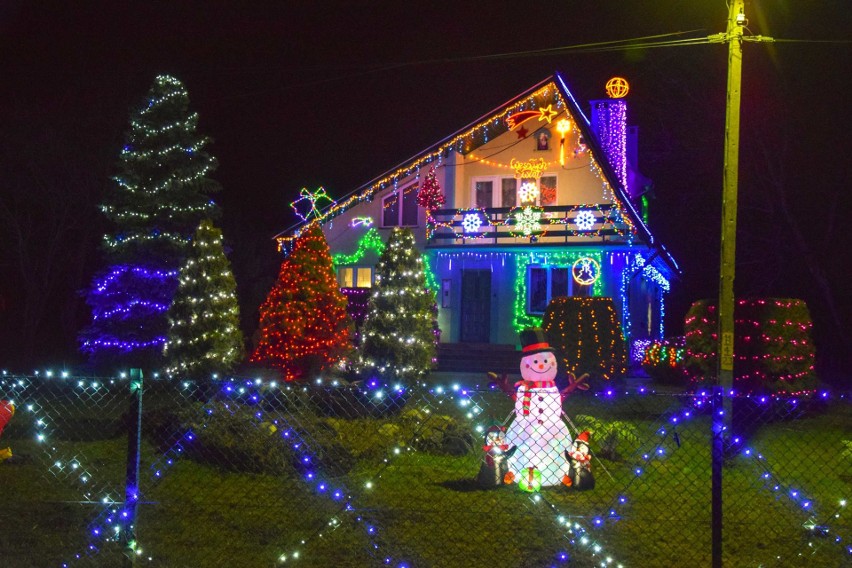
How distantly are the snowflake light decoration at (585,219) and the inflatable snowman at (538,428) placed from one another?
1429 centimetres

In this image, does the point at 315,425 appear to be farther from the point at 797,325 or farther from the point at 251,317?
the point at 251,317

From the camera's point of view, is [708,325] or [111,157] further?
[111,157]

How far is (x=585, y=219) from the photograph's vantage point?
21344 mm

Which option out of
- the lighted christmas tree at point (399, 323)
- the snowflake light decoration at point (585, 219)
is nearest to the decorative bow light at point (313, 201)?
the snowflake light decoration at point (585, 219)

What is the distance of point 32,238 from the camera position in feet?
88.4

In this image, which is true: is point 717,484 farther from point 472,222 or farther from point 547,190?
point 547,190

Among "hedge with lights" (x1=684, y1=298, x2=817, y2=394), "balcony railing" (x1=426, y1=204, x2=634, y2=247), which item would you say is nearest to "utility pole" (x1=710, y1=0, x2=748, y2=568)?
"hedge with lights" (x1=684, y1=298, x2=817, y2=394)

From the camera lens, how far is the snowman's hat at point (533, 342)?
746 centimetres

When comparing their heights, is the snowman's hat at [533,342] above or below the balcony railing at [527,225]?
below

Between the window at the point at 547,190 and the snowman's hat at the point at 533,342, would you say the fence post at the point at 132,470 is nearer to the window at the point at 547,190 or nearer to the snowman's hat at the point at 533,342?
the snowman's hat at the point at 533,342

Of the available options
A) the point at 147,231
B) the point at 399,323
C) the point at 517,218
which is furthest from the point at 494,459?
the point at 517,218

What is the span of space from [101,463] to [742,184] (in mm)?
22471

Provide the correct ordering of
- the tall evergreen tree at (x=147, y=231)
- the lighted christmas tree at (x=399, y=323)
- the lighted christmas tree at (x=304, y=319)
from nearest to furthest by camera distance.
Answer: the lighted christmas tree at (x=399, y=323) < the lighted christmas tree at (x=304, y=319) < the tall evergreen tree at (x=147, y=231)

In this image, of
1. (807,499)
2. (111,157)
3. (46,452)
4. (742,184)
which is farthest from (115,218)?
(742,184)
